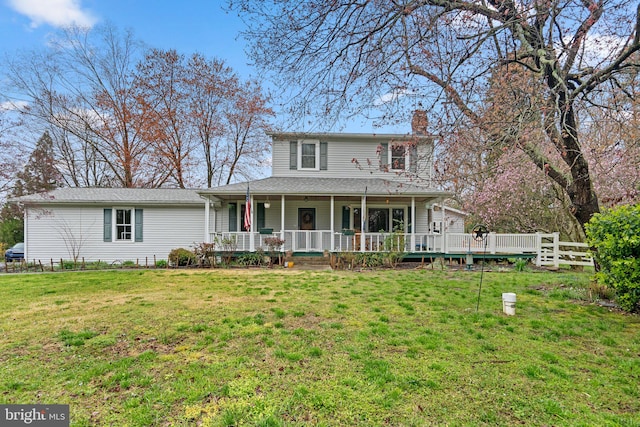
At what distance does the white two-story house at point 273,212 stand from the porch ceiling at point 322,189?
0.04 m

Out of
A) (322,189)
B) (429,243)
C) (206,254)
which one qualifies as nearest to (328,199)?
(322,189)

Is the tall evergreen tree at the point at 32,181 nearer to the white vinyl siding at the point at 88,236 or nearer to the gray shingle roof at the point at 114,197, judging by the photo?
the gray shingle roof at the point at 114,197

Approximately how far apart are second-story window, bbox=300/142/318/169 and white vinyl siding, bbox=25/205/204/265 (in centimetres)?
633

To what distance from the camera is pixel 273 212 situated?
14.6m

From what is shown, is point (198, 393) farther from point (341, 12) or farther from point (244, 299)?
point (341, 12)

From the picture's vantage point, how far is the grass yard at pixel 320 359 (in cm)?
264

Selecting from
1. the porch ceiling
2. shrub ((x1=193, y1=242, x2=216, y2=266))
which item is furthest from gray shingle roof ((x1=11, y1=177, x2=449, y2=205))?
shrub ((x1=193, y1=242, x2=216, y2=266))

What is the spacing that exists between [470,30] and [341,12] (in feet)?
6.77

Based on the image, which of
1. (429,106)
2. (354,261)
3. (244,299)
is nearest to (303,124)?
(429,106)

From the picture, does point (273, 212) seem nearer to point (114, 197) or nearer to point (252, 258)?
point (252, 258)

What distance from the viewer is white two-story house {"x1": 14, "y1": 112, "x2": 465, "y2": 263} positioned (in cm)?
1266

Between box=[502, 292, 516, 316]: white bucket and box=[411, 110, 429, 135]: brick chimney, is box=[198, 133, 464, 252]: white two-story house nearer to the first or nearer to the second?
box=[411, 110, 429, 135]: brick chimney

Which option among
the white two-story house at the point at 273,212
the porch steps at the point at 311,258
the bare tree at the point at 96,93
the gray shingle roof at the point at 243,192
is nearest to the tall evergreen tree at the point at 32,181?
the bare tree at the point at 96,93

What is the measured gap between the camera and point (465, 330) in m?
4.60
